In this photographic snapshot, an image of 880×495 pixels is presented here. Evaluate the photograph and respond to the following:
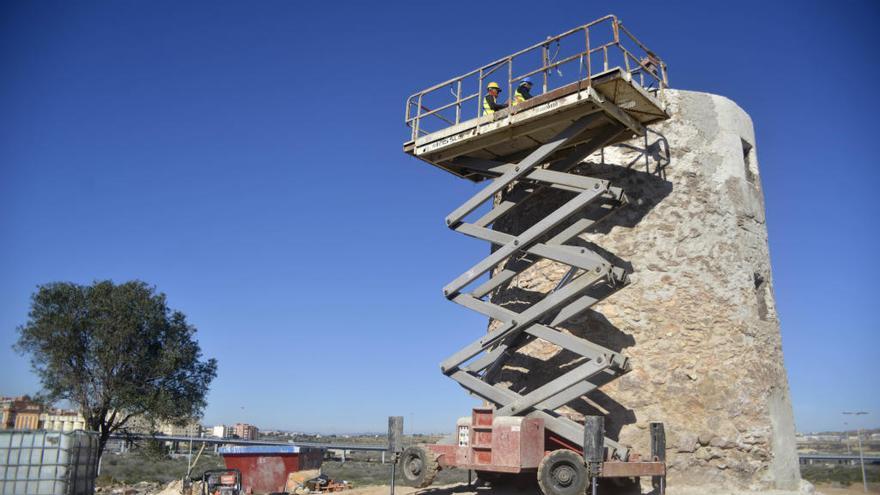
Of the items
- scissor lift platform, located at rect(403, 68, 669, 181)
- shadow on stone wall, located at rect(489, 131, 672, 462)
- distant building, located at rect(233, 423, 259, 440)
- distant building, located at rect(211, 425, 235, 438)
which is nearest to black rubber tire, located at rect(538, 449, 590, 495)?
shadow on stone wall, located at rect(489, 131, 672, 462)

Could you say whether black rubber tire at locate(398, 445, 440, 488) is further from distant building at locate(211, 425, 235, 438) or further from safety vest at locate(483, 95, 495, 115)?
distant building at locate(211, 425, 235, 438)

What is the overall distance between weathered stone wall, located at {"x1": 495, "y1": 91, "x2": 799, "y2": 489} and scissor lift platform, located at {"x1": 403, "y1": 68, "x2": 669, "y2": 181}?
1013 mm

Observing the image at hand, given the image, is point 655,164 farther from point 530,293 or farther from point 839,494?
point 839,494

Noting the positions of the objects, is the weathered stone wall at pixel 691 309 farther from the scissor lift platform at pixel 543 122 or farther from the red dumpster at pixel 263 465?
the red dumpster at pixel 263 465

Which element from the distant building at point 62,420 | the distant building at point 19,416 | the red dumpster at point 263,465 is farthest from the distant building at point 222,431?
the red dumpster at point 263,465

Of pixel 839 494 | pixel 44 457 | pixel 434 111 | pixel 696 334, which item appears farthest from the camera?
pixel 839 494

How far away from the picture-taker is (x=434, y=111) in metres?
12.4

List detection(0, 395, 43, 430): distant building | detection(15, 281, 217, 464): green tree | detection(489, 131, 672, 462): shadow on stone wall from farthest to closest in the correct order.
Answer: detection(0, 395, 43, 430): distant building → detection(15, 281, 217, 464): green tree → detection(489, 131, 672, 462): shadow on stone wall

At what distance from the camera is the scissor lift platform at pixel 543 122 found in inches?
382

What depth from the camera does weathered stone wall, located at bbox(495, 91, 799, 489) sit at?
10039 mm

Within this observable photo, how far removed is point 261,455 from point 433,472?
38.7ft

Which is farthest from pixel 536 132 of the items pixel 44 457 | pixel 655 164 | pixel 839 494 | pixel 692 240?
pixel 839 494

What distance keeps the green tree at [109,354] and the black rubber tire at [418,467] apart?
60.8 ft

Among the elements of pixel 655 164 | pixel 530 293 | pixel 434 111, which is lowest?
pixel 530 293
